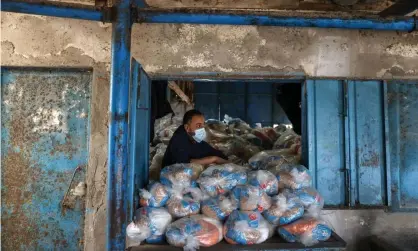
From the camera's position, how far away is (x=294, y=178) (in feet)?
9.00

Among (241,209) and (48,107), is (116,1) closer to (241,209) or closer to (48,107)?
(48,107)

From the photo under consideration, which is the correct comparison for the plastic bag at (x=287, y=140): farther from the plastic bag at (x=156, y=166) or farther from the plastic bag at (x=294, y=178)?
the plastic bag at (x=156, y=166)

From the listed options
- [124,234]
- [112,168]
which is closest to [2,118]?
[112,168]

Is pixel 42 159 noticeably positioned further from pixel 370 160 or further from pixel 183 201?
pixel 370 160

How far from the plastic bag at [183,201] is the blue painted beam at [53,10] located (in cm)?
151

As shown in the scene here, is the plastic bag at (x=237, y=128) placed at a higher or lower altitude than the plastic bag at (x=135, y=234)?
higher

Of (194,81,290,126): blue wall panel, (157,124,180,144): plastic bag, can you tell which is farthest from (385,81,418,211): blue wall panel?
(194,81,290,126): blue wall panel

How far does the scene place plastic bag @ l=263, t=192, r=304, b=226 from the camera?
8.23ft

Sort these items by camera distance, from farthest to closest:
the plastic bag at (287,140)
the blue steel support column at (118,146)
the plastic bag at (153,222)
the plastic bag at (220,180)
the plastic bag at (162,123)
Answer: the plastic bag at (162,123), the plastic bag at (287,140), the plastic bag at (220,180), the plastic bag at (153,222), the blue steel support column at (118,146)

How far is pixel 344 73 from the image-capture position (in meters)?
3.08

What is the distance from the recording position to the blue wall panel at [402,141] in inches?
120

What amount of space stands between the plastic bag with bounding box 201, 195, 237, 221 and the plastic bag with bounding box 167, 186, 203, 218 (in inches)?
3.7

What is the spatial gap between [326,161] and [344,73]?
0.91 meters

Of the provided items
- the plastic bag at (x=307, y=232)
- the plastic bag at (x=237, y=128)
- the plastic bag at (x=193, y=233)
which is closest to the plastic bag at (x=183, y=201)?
the plastic bag at (x=193, y=233)
